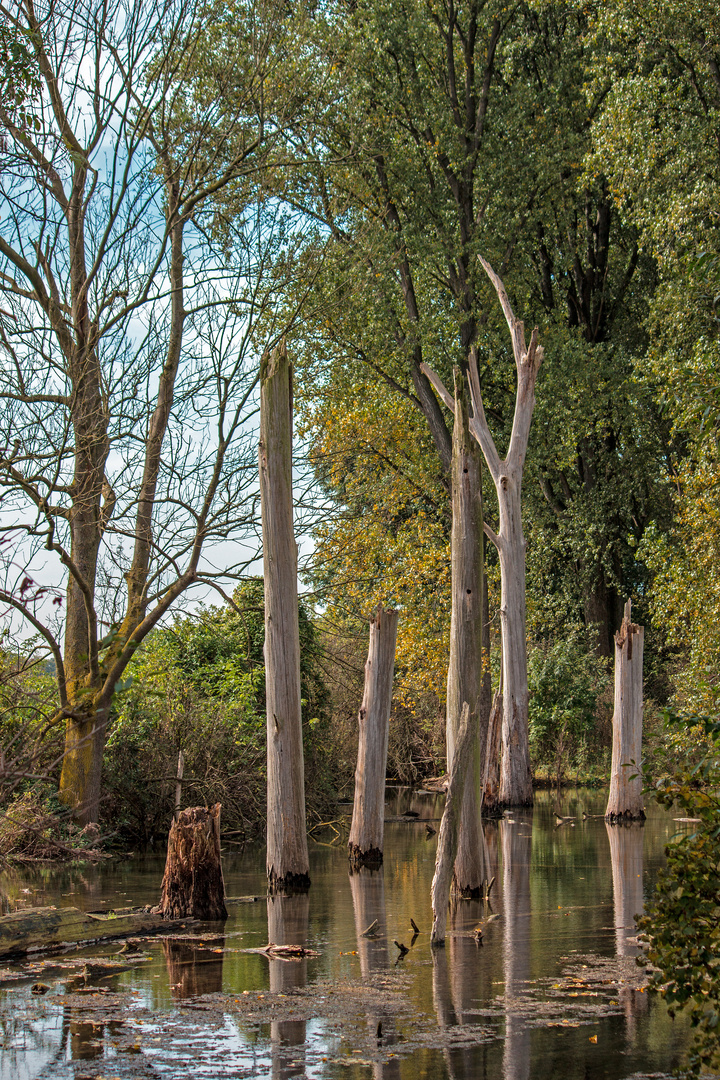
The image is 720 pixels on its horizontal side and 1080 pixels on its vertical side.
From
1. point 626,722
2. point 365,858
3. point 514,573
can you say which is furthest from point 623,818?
point 365,858

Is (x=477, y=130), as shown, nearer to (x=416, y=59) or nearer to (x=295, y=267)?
(x=416, y=59)

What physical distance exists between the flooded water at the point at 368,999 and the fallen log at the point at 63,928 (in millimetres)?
270

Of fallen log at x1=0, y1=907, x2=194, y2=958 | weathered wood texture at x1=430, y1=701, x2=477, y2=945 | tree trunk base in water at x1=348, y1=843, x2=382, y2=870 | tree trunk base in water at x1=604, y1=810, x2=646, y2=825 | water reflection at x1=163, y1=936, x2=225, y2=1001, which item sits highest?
weathered wood texture at x1=430, y1=701, x2=477, y2=945

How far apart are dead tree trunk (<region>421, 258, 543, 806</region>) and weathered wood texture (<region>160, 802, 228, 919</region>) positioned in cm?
1047

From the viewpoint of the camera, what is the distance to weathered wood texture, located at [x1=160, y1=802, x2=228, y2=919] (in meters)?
9.30

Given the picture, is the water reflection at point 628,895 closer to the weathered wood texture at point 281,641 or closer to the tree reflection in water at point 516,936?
the tree reflection in water at point 516,936

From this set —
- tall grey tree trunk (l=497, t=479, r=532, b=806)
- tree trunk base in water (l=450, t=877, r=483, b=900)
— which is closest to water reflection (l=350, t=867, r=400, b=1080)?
tree trunk base in water (l=450, t=877, r=483, b=900)

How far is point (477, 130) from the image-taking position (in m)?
22.5

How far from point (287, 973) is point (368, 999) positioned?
1048 mm

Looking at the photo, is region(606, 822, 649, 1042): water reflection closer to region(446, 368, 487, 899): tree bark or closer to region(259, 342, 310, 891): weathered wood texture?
region(446, 368, 487, 899): tree bark

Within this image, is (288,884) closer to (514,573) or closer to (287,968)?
(287,968)

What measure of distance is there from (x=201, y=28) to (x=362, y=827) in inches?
392

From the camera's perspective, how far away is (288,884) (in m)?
10.7

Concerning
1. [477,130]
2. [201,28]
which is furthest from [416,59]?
[201,28]
